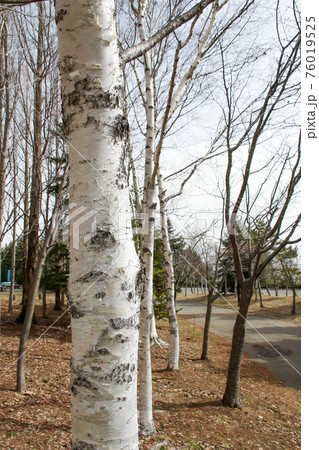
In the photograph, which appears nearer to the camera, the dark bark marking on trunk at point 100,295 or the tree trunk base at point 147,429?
the dark bark marking on trunk at point 100,295

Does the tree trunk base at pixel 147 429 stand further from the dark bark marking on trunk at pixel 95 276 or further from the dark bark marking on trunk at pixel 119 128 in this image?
the dark bark marking on trunk at pixel 119 128

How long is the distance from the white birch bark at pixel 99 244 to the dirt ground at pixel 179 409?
1.77 feet

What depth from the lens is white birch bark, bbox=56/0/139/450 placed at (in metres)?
1.16

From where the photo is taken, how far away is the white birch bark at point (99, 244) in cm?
116

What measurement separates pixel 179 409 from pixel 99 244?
3.82 metres

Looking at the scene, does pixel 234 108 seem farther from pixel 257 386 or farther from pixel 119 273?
pixel 257 386

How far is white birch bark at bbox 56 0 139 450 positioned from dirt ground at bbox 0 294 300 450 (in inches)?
21.3

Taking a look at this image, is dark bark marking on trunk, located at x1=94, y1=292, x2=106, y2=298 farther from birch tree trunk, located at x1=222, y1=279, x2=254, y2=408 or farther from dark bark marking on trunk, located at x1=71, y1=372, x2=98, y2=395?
birch tree trunk, located at x1=222, y1=279, x2=254, y2=408

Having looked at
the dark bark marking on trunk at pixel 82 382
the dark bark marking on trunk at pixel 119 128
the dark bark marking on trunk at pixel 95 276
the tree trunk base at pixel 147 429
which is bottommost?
the tree trunk base at pixel 147 429

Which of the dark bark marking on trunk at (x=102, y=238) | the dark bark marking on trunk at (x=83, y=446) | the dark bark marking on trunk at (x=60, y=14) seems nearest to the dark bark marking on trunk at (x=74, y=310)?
the dark bark marking on trunk at (x=102, y=238)

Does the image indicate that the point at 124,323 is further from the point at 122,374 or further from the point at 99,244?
the point at 99,244

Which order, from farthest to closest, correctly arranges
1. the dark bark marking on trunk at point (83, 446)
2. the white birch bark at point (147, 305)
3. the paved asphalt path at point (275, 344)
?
the paved asphalt path at point (275, 344), the white birch bark at point (147, 305), the dark bark marking on trunk at point (83, 446)

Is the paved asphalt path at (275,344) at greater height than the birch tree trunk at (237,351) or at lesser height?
lesser

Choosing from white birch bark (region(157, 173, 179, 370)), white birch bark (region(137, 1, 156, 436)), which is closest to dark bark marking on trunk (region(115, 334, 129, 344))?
white birch bark (region(137, 1, 156, 436))
